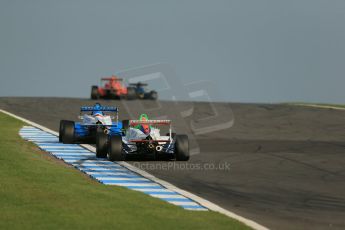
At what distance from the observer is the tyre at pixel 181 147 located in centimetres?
1975

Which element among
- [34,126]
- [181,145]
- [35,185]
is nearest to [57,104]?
[34,126]

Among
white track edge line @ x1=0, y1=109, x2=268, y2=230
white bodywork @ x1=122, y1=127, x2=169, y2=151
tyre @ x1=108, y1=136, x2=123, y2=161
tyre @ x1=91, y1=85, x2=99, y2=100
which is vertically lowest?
white track edge line @ x1=0, y1=109, x2=268, y2=230

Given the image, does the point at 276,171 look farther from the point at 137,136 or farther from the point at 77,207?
the point at 77,207

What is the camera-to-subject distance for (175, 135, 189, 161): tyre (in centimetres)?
1975

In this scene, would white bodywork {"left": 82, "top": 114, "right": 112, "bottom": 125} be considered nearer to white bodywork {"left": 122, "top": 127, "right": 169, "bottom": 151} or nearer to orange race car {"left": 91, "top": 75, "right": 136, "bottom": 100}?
white bodywork {"left": 122, "top": 127, "right": 169, "bottom": 151}

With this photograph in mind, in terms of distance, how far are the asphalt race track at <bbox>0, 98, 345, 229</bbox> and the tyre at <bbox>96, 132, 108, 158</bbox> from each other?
1.36 m

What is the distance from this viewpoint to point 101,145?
20406mm

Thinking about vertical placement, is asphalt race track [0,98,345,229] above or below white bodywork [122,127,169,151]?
below

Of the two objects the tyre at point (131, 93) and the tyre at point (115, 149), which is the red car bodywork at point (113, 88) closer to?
the tyre at point (131, 93)

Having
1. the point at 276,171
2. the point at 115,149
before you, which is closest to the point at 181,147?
the point at 115,149

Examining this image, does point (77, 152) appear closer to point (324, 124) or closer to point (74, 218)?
point (74, 218)

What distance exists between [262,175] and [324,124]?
58.6ft

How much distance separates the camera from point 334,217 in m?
12.6

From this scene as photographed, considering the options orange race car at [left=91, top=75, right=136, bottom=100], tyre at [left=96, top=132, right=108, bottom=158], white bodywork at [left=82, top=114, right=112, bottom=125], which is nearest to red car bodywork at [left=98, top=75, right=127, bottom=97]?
orange race car at [left=91, top=75, right=136, bottom=100]
